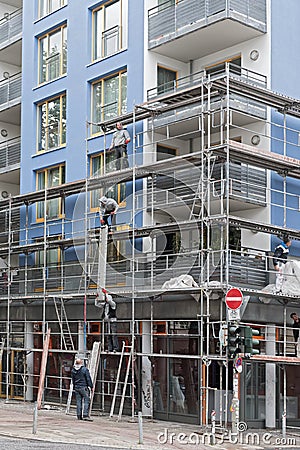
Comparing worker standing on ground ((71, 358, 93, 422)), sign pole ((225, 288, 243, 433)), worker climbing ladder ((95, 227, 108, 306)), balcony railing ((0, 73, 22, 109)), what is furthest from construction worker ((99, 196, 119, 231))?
balcony railing ((0, 73, 22, 109))

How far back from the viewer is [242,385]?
2375cm

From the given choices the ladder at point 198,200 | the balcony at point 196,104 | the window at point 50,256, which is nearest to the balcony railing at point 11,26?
the window at point 50,256

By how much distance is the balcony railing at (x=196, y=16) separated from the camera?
2574 cm

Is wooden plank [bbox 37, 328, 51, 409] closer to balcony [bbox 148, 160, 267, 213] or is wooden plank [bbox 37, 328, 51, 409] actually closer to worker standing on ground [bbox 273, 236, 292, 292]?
balcony [bbox 148, 160, 267, 213]

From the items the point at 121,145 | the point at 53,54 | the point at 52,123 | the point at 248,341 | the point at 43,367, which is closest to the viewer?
the point at 248,341

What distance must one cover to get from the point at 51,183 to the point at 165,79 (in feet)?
20.5

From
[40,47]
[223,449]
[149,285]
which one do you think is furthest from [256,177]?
[40,47]

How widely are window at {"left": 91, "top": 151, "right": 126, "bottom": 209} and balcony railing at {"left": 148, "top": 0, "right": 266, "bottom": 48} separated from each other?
3939mm

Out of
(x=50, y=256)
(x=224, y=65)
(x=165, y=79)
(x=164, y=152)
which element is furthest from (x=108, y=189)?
(x=224, y=65)

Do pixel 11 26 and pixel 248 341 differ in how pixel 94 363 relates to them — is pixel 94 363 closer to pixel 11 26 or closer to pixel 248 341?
pixel 248 341

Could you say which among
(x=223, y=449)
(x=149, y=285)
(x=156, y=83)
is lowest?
(x=223, y=449)

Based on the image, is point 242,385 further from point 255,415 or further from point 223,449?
point 223,449

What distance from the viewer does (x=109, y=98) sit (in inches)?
1159

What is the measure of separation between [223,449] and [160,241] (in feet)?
29.0
